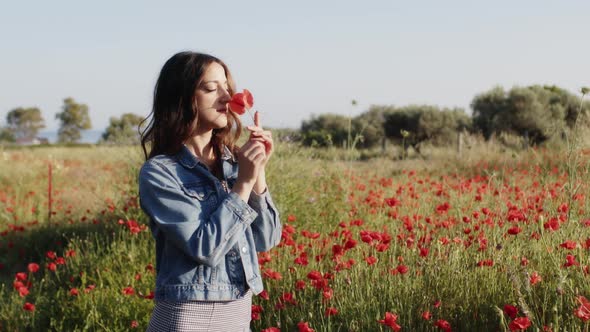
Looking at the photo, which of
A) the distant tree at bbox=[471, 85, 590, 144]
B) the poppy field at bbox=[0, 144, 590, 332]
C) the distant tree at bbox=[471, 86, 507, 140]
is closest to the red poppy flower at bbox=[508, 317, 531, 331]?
the poppy field at bbox=[0, 144, 590, 332]

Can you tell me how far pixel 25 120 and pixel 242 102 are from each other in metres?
57.9

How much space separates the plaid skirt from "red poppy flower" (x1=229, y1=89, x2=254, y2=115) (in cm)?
63

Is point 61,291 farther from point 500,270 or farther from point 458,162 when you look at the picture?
point 458,162

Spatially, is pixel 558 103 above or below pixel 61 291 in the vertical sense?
above

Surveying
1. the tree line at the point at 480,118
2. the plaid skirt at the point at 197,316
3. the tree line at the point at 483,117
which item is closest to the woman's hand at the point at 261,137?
the plaid skirt at the point at 197,316

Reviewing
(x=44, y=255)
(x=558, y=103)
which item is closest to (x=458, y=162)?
(x=44, y=255)

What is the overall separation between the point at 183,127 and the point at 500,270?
1.81 metres

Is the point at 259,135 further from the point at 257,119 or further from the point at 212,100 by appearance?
the point at 212,100

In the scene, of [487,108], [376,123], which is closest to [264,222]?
[487,108]

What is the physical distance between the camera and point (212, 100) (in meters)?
2.08

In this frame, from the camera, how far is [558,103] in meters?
22.5

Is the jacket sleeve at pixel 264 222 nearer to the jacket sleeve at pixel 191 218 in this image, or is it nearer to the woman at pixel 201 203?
the woman at pixel 201 203

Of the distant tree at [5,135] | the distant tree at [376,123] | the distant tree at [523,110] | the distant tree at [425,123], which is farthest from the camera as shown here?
the distant tree at [5,135]

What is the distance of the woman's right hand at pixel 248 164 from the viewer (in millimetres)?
1861
